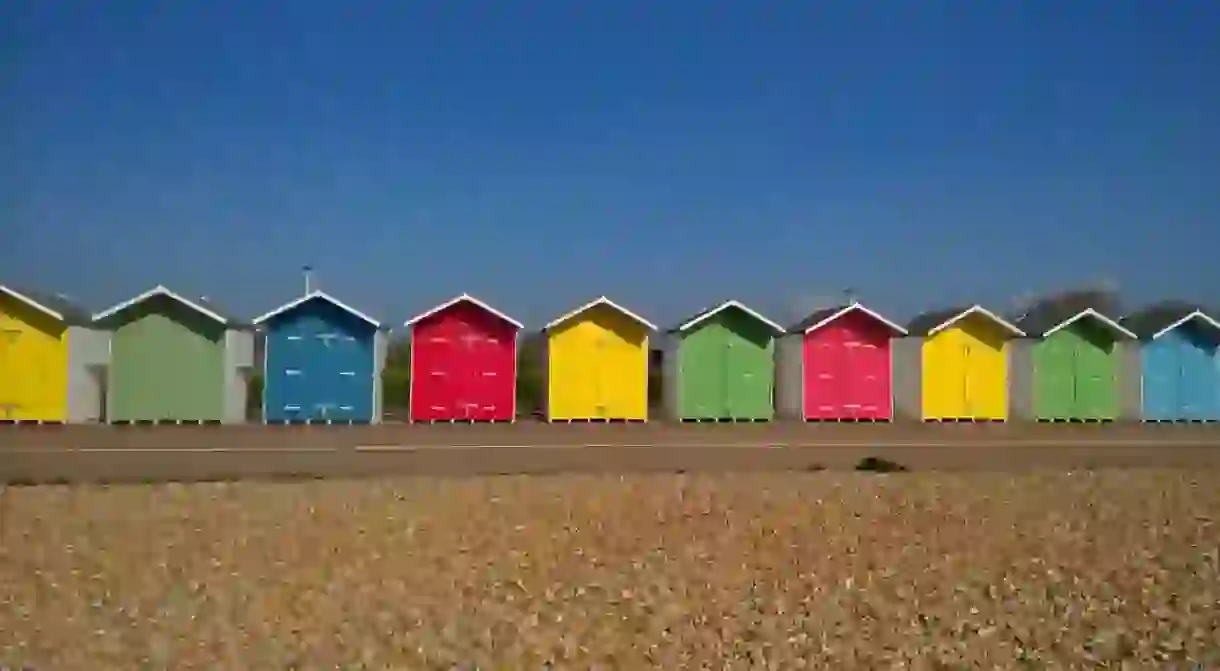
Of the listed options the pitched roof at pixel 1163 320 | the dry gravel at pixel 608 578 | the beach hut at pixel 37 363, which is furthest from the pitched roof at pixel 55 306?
the pitched roof at pixel 1163 320

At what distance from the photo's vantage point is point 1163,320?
26547mm

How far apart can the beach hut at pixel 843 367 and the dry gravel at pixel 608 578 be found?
13.8 metres

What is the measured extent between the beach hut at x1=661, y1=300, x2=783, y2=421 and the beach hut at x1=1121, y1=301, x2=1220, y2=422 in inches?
362

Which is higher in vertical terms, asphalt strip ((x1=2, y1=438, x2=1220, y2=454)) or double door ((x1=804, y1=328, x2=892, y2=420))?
double door ((x1=804, y1=328, x2=892, y2=420))

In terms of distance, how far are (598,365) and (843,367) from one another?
218 inches

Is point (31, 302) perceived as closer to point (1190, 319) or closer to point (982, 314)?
Answer: point (982, 314)

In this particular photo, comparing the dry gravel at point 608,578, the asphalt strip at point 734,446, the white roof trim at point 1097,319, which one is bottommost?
the dry gravel at point 608,578

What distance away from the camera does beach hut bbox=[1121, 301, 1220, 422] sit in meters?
25.9

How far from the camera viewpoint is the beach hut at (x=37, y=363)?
2086 cm

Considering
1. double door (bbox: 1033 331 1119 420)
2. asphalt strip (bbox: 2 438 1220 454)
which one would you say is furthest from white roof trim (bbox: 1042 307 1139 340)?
asphalt strip (bbox: 2 438 1220 454)

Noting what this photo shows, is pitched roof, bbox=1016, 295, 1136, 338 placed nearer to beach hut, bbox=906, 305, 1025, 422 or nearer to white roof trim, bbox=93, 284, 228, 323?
beach hut, bbox=906, 305, 1025, 422

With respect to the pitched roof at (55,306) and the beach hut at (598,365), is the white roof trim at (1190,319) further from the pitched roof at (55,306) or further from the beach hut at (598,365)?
the pitched roof at (55,306)

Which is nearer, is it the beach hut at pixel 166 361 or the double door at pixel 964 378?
the beach hut at pixel 166 361

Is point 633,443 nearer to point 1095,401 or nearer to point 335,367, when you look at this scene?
point 335,367
